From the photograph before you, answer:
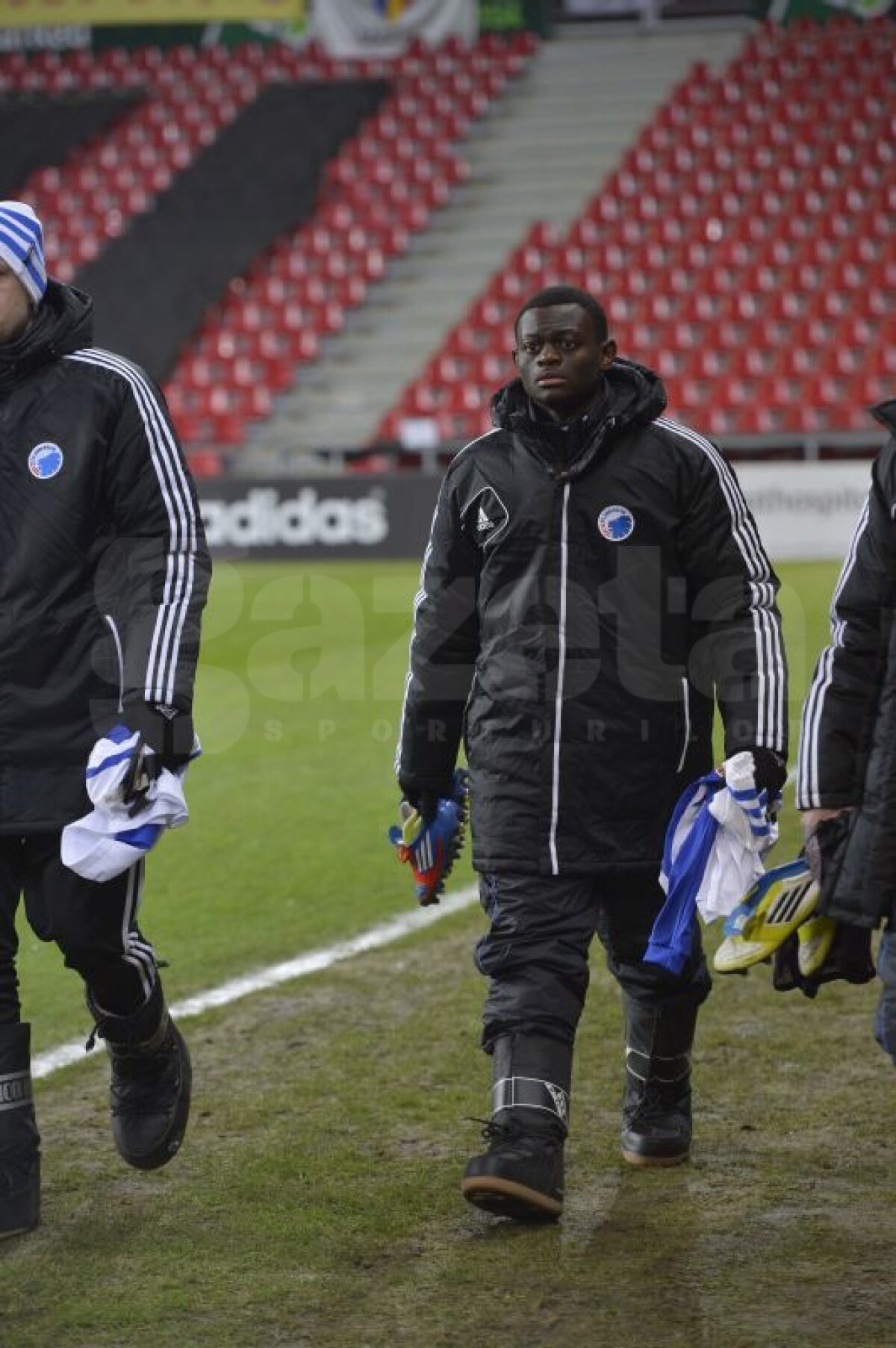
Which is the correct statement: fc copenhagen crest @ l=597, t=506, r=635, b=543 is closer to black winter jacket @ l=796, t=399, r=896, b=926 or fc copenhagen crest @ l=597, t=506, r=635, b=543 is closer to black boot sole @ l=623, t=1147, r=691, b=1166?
black winter jacket @ l=796, t=399, r=896, b=926

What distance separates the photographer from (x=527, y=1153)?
13.0 feet

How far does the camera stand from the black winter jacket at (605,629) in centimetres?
413

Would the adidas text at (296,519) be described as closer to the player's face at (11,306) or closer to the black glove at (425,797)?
the black glove at (425,797)

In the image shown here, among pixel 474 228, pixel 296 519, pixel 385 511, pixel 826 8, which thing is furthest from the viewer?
pixel 826 8

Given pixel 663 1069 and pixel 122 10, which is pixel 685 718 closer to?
A: pixel 663 1069

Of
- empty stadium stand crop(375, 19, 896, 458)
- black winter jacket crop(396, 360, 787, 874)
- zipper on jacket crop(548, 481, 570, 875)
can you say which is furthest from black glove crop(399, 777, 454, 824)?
empty stadium stand crop(375, 19, 896, 458)

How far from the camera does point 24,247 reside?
13.0ft

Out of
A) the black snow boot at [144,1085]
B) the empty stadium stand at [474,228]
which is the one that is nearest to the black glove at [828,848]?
the black snow boot at [144,1085]

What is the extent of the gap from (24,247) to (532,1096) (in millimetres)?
1956

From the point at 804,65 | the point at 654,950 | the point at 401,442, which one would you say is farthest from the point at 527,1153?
the point at 804,65

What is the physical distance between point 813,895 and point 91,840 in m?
1.37

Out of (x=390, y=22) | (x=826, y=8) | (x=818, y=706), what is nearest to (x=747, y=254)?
(x=826, y=8)

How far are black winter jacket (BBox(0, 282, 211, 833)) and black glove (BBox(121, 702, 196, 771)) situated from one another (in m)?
0.02

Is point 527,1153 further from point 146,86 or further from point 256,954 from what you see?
point 146,86
